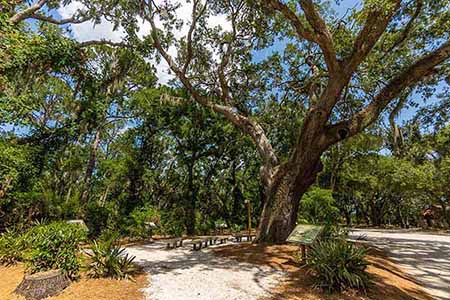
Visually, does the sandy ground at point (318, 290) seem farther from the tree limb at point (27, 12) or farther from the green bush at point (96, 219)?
the tree limb at point (27, 12)

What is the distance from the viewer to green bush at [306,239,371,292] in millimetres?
4023

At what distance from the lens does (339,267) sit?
417cm

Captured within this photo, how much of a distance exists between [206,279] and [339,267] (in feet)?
7.64

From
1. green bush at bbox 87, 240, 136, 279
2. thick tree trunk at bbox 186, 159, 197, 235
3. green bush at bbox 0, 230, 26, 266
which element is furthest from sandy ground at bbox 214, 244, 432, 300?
thick tree trunk at bbox 186, 159, 197, 235

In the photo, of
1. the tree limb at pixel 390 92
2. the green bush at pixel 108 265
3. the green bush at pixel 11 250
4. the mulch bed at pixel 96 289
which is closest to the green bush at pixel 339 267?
the mulch bed at pixel 96 289

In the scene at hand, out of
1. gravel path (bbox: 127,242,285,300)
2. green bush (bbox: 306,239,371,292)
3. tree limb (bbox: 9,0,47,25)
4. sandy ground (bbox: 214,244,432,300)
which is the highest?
tree limb (bbox: 9,0,47,25)

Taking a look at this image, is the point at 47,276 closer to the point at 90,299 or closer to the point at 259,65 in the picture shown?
the point at 90,299

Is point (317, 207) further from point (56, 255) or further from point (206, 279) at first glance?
point (56, 255)

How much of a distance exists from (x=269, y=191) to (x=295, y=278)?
10.6 ft

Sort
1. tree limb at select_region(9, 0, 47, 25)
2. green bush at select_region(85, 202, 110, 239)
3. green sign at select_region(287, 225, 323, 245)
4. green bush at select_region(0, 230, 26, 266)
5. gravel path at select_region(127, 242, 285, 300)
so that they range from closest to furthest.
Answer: gravel path at select_region(127, 242, 285, 300), green sign at select_region(287, 225, 323, 245), green bush at select_region(0, 230, 26, 266), tree limb at select_region(9, 0, 47, 25), green bush at select_region(85, 202, 110, 239)

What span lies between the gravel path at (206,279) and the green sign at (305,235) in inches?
27.4

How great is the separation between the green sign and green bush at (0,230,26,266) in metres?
6.26

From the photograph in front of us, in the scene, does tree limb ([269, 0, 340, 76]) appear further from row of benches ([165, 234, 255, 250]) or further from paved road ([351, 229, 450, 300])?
row of benches ([165, 234, 255, 250])

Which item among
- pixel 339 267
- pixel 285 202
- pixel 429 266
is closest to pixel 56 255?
pixel 339 267
